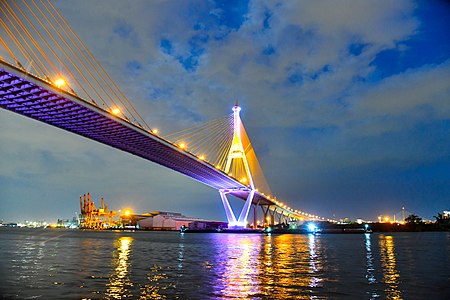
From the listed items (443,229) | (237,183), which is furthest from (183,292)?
(443,229)

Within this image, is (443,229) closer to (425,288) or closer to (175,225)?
(175,225)

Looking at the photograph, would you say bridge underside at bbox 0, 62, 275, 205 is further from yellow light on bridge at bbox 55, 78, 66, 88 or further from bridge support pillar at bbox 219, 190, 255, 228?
bridge support pillar at bbox 219, 190, 255, 228

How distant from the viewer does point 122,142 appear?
44.6m

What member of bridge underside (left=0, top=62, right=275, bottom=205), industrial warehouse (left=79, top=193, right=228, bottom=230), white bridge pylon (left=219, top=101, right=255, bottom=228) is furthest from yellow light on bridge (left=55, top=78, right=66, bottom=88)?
industrial warehouse (left=79, top=193, right=228, bottom=230)

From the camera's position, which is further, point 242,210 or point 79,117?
point 242,210

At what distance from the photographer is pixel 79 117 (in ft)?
114

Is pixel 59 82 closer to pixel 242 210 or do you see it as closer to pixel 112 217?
pixel 242 210

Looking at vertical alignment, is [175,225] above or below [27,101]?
below

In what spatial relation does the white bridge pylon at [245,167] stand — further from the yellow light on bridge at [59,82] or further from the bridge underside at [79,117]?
the yellow light on bridge at [59,82]

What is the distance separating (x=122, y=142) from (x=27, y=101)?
14877 mm

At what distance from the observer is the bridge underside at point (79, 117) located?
1067 inches

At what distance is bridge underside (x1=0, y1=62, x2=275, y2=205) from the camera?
88.9 feet

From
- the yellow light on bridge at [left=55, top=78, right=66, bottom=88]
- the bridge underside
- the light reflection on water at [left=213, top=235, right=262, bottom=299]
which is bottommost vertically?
the light reflection on water at [left=213, top=235, right=262, bottom=299]

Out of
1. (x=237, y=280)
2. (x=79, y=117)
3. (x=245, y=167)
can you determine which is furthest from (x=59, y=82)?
(x=245, y=167)
